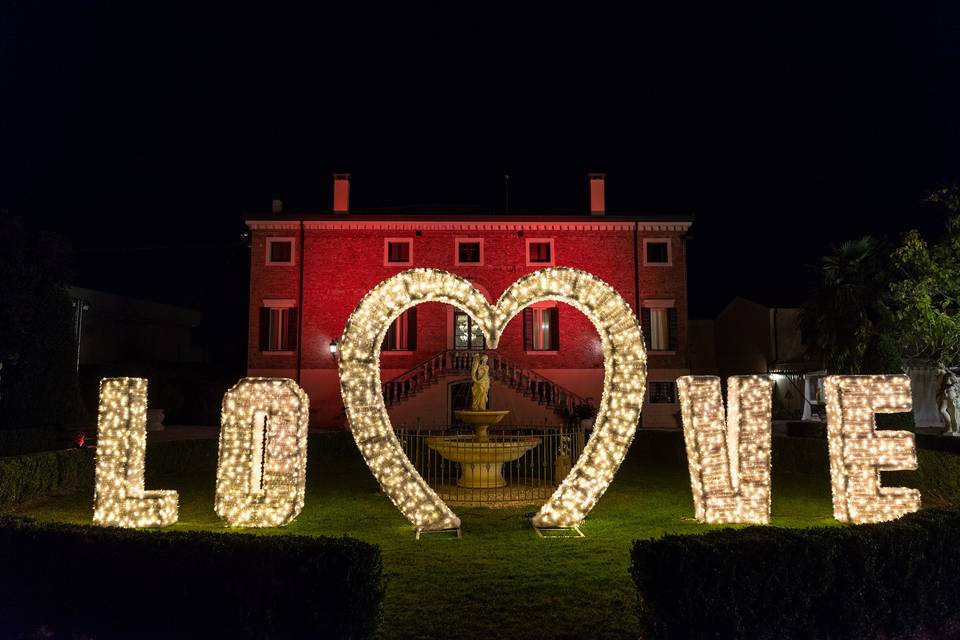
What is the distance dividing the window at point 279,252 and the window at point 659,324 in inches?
589

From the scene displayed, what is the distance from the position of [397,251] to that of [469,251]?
302 centimetres

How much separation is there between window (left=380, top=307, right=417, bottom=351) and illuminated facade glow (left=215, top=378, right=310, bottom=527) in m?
17.6

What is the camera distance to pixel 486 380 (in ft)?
44.6

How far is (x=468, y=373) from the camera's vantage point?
24359 mm

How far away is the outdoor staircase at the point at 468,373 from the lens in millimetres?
23797

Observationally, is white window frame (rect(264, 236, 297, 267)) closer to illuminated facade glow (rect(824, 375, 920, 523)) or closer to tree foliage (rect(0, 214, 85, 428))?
tree foliage (rect(0, 214, 85, 428))

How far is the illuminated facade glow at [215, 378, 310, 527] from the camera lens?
31.2 ft

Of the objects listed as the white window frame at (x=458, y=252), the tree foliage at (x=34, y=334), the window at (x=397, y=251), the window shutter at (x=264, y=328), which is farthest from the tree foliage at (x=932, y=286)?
the tree foliage at (x=34, y=334)


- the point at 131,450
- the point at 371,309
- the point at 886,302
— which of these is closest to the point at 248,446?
the point at 131,450

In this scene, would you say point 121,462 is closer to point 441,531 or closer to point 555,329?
point 441,531

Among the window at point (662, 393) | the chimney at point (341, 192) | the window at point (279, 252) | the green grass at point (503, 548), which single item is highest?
the chimney at point (341, 192)

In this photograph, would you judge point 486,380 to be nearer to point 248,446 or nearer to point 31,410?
point 248,446

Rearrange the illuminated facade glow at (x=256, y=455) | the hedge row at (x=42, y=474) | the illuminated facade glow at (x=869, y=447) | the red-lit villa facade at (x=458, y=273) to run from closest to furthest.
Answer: the illuminated facade glow at (x=869, y=447)
the illuminated facade glow at (x=256, y=455)
the hedge row at (x=42, y=474)
the red-lit villa facade at (x=458, y=273)

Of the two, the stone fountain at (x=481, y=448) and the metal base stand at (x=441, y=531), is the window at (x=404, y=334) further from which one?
the metal base stand at (x=441, y=531)
